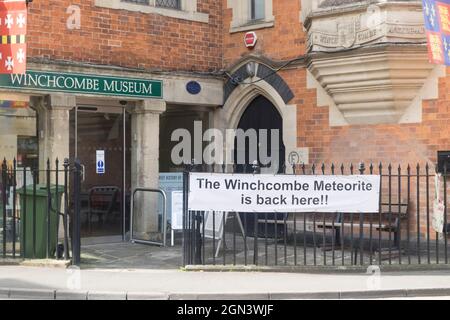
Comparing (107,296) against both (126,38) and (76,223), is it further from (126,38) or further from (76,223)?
(126,38)

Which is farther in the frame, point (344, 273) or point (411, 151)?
point (411, 151)

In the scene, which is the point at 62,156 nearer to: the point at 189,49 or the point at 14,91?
the point at 14,91

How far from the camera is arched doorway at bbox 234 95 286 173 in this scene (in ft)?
43.2

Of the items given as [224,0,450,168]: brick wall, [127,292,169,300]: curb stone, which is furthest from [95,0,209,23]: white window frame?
[127,292,169,300]: curb stone

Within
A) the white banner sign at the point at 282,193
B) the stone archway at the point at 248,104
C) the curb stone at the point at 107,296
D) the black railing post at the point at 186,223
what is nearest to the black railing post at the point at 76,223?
the black railing post at the point at 186,223

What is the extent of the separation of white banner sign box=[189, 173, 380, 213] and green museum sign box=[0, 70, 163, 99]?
354 cm

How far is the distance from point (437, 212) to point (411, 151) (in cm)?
178

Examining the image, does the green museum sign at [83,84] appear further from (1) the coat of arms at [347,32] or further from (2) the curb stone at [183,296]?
(2) the curb stone at [183,296]

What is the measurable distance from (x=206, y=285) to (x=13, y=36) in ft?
16.1

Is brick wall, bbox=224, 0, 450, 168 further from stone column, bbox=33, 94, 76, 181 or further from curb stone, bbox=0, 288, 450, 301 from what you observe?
curb stone, bbox=0, 288, 450, 301

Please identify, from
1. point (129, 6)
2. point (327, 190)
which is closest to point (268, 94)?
point (129, 6)

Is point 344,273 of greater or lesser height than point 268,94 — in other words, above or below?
below

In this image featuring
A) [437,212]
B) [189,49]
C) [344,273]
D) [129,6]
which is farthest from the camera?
[189,49]

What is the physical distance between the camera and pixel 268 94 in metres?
13.1
